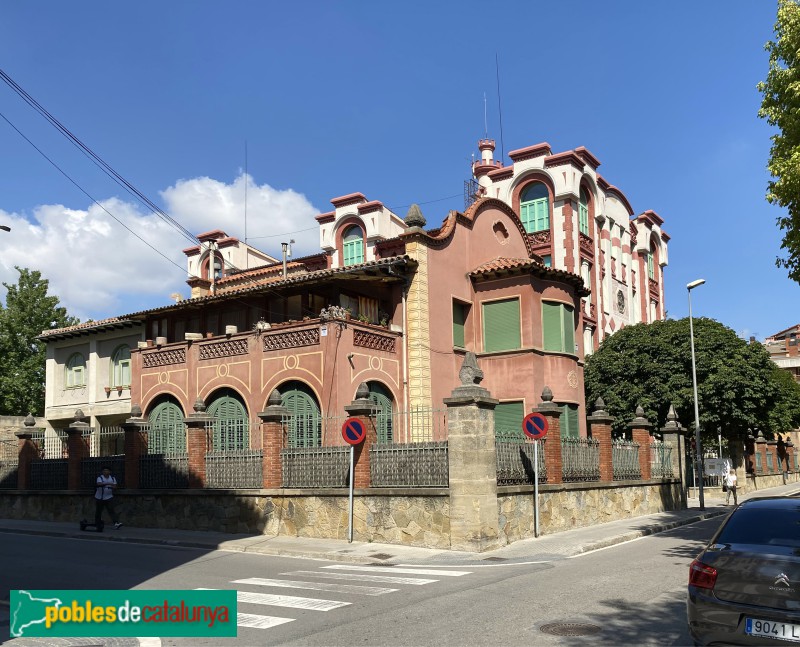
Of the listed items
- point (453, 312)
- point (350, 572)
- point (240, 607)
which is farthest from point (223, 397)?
point (240, 607)

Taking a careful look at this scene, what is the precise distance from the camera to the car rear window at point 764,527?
6.70 metres

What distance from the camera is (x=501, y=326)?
26.8m

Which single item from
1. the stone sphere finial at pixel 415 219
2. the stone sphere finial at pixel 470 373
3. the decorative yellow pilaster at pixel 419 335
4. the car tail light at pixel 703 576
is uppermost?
the stone sphere finial at pixel 415 219

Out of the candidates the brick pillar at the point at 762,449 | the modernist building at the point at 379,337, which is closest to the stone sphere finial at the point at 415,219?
the modernist building at the point at 379,337

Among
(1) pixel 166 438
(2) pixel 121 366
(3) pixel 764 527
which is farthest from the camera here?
(2) pixel 121 366

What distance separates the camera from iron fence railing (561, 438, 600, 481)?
814 inches

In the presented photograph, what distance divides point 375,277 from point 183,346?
7296 mm

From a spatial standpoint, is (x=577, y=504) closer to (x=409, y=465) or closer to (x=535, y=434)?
(x=535, y=434)

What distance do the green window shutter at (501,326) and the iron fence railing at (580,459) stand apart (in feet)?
16.3

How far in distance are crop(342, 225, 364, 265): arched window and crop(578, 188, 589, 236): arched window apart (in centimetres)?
1175

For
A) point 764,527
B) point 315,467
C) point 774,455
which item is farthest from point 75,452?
point 774,455

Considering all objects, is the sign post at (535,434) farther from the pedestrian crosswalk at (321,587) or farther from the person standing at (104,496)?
the person standing at (104,496)

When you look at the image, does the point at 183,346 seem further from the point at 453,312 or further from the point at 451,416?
the point at 451,416

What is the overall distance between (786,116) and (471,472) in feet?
30.9
